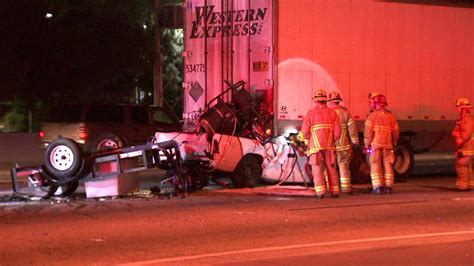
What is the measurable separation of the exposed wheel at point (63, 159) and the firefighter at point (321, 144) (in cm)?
376

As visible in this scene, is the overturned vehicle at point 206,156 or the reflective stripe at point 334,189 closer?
the overturned vehicle at point 206,156

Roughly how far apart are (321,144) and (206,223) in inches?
122

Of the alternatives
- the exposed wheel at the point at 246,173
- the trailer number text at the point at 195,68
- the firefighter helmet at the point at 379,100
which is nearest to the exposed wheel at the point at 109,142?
the trailer number text at the point at 195,68

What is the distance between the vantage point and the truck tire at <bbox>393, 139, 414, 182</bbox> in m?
16.8

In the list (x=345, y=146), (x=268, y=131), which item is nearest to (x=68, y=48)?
(x=268, y=131)

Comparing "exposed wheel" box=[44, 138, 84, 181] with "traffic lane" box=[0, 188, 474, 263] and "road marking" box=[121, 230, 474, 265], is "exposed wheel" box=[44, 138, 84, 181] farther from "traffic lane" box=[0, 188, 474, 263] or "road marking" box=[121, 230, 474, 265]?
"road marking" box=[121, 230, 474, 265]

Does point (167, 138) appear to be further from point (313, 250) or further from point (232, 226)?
point (313, 250)

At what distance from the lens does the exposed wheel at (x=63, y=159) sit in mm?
12172

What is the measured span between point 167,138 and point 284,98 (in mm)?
2460

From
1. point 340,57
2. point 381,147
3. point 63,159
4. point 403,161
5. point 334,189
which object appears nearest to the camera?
point 63,159

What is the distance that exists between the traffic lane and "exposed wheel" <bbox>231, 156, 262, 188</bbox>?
1.54m

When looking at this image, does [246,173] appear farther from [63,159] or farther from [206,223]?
[206,223]

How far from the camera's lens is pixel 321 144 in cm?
1240

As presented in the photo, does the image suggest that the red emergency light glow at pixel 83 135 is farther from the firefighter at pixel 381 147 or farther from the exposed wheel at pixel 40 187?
the firefighter at pixel 381 147
